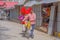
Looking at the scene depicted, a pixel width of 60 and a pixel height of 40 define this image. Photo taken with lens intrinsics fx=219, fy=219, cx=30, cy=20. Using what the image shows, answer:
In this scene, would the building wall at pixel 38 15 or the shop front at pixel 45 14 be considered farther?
the building wall at pixel 38 15

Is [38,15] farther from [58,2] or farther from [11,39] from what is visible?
[11,39]

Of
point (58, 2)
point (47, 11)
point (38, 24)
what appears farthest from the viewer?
point (38, 24)

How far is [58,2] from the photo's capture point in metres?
15.5

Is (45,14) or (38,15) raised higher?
(45,14)

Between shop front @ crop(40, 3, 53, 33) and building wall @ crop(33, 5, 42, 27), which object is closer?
shop front @ crop(40, 3, 53, 33)

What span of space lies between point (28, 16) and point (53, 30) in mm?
3248

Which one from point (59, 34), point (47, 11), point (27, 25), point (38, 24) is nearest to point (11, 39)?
point (27, 25)

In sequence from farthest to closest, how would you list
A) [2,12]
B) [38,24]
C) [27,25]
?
[2,12], [38,24], [27,25]

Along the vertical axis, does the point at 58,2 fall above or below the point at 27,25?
above

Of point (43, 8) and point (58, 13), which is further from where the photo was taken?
point (43, 8)

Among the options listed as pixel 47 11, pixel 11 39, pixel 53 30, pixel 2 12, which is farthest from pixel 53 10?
pixel 2 12

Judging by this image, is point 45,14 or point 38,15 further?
point 38,15

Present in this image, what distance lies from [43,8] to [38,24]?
163 centimetres

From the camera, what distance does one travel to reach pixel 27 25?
45.9 feet
